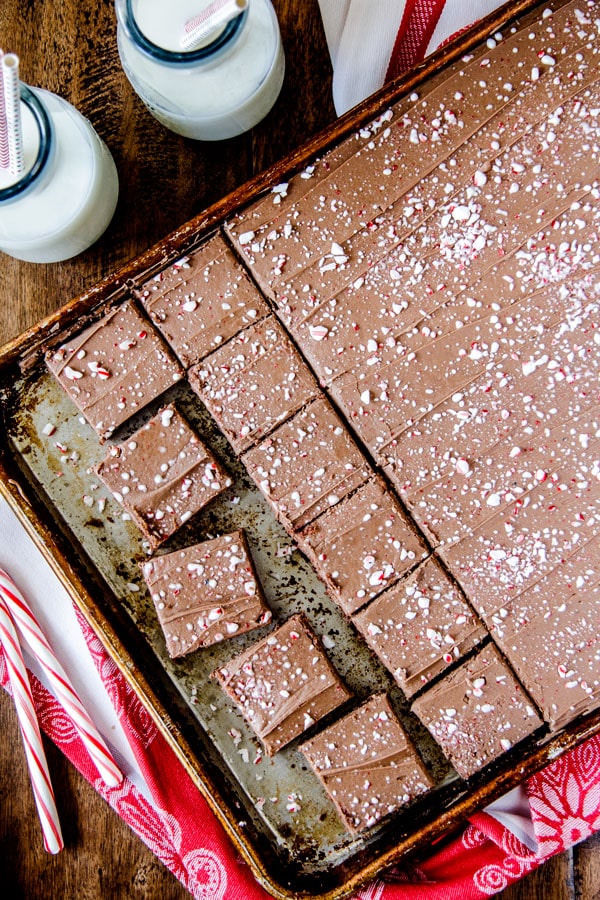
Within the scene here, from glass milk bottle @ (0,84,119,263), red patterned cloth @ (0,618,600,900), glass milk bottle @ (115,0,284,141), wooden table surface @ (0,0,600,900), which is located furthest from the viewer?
wooden table surface @ (0,0,600,900)

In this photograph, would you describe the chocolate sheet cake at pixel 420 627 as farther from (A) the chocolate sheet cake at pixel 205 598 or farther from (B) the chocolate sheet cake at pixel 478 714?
(A) the chocolate sheet cake at pixel 205 598

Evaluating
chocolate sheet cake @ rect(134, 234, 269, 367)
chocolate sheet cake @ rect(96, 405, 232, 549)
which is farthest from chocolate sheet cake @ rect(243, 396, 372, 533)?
chocolate sheet cake @ rect(134, 234, 269, 367)

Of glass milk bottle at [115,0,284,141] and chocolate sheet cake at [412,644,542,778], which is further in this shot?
chocolate sheet cake at [412,644,542,778]

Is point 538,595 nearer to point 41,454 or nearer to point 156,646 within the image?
point 156,646

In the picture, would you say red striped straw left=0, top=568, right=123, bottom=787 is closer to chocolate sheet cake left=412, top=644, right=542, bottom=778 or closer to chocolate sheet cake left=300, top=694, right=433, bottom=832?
chocolate sheet cake left=300, top=694, right=433, bottom=832

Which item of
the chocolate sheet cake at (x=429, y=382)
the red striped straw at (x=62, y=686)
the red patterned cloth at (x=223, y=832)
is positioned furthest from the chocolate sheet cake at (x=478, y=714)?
the red striped straw at (x=62, y=686)

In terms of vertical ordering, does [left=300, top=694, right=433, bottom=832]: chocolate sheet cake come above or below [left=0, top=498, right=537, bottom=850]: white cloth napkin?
below
